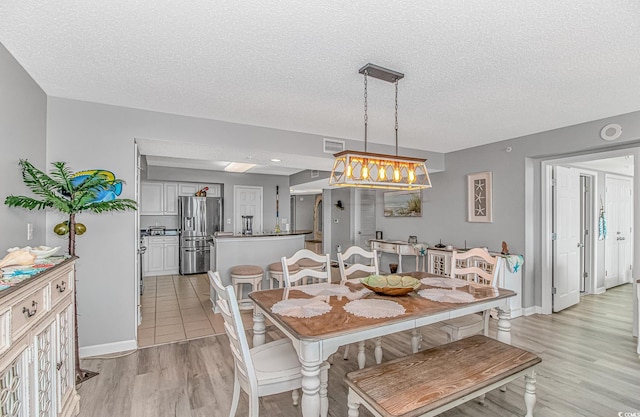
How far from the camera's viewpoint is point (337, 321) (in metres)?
1.80

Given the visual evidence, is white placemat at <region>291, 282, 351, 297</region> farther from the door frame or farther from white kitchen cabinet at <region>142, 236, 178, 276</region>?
white kitchen cabinet at <region>142, 236, 178, 276</region>

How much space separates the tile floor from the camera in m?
3.54

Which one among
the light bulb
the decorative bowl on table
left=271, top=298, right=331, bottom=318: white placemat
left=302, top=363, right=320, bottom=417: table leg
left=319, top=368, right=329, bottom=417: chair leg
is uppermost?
the light bulb

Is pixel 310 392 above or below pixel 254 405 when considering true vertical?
above

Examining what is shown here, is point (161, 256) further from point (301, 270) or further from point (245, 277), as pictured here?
point (301, 270)

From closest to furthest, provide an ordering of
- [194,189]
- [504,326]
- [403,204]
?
1. [504,326]
2. [403,204]
3. [194,189]

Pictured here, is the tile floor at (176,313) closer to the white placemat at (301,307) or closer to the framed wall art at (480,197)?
the white placemat at (301,307)

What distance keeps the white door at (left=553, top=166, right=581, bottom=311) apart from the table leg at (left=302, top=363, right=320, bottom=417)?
13.7 feet

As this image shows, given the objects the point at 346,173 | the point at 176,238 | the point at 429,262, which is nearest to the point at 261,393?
the point at 346,173

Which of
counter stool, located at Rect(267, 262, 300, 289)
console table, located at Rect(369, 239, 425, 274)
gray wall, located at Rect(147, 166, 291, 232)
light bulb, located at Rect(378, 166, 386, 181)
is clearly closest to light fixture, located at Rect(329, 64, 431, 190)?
light bulb, located at Rect(378, 166, 386, 181)

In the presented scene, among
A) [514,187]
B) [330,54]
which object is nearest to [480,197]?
[514,187]

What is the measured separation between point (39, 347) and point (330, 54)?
90.5 inches

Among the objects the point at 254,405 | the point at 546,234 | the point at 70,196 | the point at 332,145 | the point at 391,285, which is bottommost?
the point at 254,405

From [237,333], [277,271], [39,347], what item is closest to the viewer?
[39,347]
